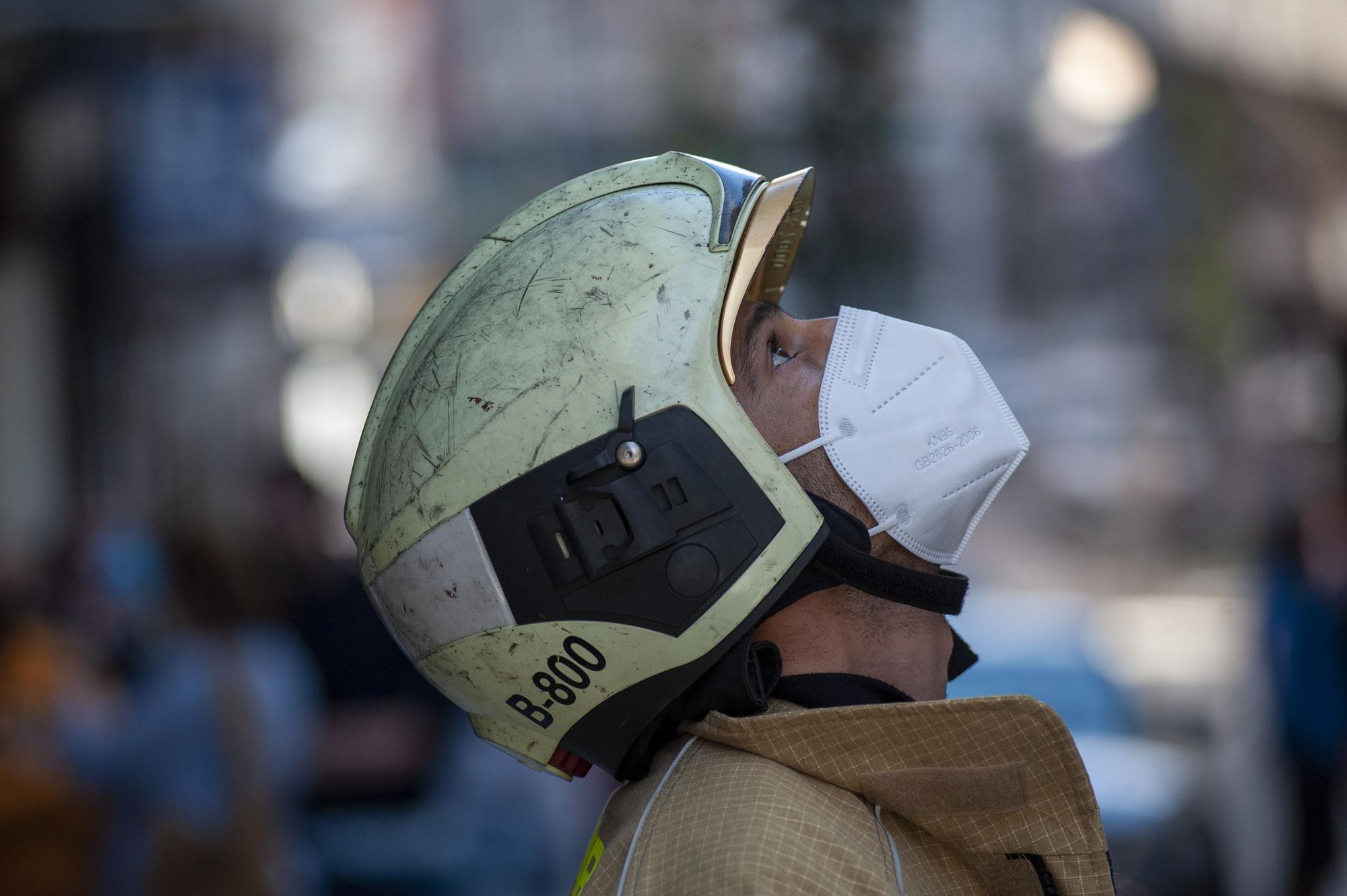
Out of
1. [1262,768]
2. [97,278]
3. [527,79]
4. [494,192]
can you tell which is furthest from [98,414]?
[1262,768]

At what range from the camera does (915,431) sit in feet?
5.97

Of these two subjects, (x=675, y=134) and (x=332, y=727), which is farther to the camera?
(x=675, y=134)

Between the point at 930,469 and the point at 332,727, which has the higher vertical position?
the point at 930,469

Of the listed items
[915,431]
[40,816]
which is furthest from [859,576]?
[40,816]

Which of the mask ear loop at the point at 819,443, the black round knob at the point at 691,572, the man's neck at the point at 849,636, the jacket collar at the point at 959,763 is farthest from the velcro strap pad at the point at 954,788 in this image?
the mask ear loop at the point at 819,443

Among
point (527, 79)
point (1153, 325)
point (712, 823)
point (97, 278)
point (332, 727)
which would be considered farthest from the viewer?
point (1153, 325)

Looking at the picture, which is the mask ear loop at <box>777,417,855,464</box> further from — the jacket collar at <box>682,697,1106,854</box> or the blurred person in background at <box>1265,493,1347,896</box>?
the blurred person in background at <box>1265,493,1347,896</box>

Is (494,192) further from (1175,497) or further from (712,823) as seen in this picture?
(712,823)

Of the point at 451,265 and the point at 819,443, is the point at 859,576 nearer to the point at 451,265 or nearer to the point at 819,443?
the point at 819,443

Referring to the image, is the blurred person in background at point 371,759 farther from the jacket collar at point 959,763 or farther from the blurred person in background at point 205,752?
the jacket collar at point 959,763

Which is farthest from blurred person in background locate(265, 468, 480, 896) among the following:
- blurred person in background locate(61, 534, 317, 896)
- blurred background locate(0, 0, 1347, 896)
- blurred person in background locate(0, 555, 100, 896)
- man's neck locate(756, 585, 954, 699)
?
man's neck locate(756, 585, 954, 699)

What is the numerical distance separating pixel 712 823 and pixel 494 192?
11.1 meters

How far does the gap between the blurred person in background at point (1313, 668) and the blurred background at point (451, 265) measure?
2cm

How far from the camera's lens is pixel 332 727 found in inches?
196
